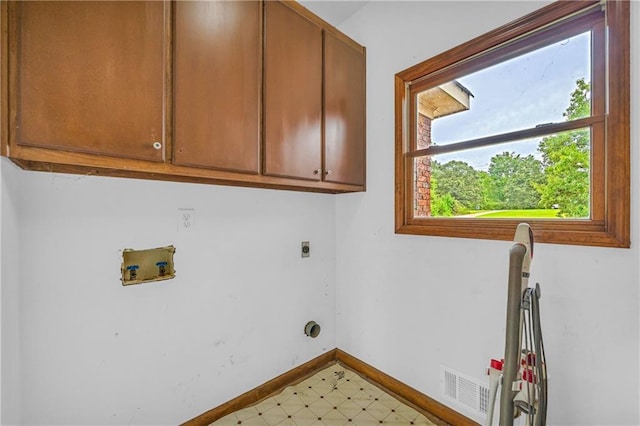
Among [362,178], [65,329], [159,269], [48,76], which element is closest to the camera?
[48,76]

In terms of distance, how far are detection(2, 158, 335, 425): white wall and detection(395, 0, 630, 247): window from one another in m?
0.87

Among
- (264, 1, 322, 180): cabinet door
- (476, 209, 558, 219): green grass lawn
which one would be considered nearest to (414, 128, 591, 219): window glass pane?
(476, 209, 558, 219): green grass lawn

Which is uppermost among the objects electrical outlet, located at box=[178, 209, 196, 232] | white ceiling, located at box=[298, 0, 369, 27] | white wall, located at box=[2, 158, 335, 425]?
white ceiling, located at box=[298, 0, 369, 27]

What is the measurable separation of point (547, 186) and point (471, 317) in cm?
72

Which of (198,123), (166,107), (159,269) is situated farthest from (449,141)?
(159,269)

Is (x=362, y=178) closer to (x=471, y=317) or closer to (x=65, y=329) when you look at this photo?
(x=471, y=317)

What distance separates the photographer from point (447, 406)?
5.07 feet

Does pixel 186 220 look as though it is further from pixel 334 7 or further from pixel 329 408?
pixel 334 7

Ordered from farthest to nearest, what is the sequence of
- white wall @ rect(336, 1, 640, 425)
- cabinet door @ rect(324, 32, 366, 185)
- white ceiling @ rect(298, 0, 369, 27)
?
white ceiling @ rect(298, 0, 369, 27)
cabinet door @ rect(324, 32, 366, 185)
white wall @ rect(336, 1, 640, 425)

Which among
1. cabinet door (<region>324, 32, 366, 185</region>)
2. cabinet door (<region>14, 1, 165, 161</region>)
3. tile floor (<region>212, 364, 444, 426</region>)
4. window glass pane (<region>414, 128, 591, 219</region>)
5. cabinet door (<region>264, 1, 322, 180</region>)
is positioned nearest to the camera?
cabinet door (<region>14, 1, 165, 161</region>)

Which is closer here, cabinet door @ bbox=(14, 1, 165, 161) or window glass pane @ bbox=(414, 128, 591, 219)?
cabinet door @ bbox=(14, 1, 165, 161)

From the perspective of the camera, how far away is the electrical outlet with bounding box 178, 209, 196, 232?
1.45 meters

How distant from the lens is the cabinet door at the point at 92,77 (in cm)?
86

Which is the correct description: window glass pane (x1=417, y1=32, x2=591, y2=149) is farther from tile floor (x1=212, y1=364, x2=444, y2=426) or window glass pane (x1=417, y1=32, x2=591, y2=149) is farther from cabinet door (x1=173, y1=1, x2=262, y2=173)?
tile floor (x1=212, y1=364, x2=444, y2=426)
